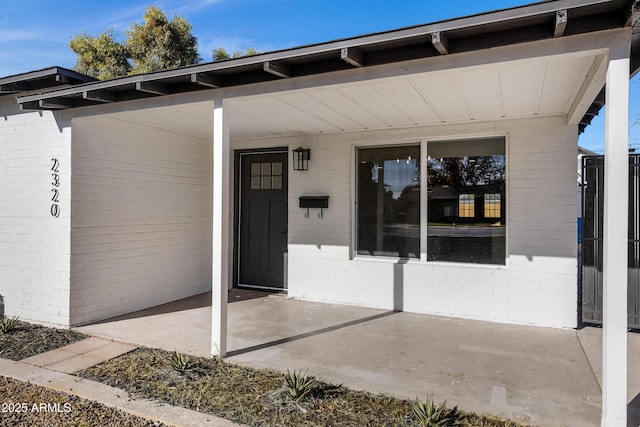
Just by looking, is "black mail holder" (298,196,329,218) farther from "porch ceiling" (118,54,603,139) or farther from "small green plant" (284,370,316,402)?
"small green plant" (284,370,316,402)

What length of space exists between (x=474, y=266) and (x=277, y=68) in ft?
10.8

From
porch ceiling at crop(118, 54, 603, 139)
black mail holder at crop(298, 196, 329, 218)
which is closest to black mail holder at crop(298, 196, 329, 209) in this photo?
black mail holder at crop(298, 196, 329, 218)

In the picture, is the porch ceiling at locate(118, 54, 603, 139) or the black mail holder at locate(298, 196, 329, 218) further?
the black mail holder at locate(298, 196, 329, 218)

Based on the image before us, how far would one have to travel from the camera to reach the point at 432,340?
4109mm

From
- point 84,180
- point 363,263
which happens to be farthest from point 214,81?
point 363,263

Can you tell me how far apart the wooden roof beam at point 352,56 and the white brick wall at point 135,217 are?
300 cm

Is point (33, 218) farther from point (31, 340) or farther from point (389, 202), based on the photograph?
point (389, 202)

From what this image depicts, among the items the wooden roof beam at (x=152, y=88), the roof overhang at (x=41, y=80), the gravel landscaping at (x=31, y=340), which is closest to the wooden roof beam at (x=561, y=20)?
the wooden roof beam at (x=152, y=88)

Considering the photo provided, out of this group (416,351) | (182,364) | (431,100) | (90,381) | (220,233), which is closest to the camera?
(90,381)

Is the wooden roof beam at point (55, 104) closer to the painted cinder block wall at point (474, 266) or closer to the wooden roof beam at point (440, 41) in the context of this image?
the painted cinder block wall at point (474, 266)

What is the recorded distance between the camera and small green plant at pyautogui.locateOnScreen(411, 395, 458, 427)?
7.86 ft

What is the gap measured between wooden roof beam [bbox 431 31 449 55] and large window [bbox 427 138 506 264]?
2.47 m

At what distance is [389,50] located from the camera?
302 cm

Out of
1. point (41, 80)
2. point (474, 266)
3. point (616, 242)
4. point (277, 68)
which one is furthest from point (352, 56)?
point (41, 80)
